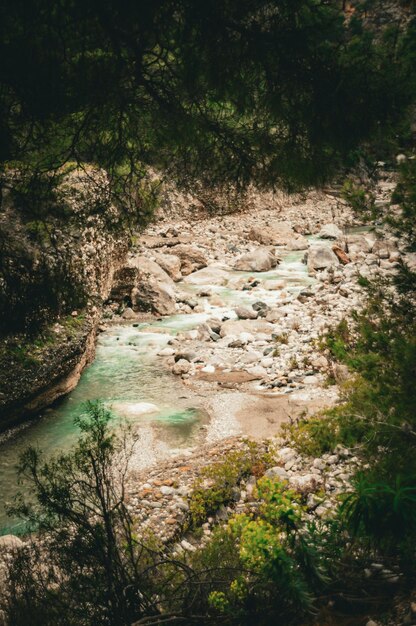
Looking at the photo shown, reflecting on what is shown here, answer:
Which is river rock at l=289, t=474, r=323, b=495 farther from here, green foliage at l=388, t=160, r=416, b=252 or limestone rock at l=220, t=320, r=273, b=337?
limestone rock at l=220, t=320, r=273, b=337

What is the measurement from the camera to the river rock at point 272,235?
2356 cm

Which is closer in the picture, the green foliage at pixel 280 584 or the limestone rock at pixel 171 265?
the green foliage at pixel 280 584

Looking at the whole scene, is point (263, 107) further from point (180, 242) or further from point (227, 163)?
point (180, 242)

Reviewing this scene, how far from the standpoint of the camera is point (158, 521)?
6074 millimetres

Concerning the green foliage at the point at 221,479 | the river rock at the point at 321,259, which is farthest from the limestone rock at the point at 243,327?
the river rock at the point at 321,259

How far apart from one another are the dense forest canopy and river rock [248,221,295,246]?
20375 millimetres

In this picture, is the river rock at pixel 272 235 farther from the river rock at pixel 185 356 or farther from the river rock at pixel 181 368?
the river rock at pixel 181 368

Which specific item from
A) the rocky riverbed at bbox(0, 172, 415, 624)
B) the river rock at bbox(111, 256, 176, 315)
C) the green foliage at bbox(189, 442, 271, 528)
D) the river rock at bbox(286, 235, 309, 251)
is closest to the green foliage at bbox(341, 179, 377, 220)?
the rocky riverbed at bbox(0, 172, 415, 624)

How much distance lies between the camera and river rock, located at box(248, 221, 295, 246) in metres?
23.6

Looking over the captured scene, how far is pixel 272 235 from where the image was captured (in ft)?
79.0

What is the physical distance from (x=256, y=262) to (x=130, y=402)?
10.7 meters

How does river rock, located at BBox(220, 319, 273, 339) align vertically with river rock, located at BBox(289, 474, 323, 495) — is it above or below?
above

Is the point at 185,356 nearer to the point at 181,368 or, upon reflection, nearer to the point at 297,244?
the point at 181,368

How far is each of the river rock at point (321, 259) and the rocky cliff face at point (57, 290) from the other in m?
7.71
